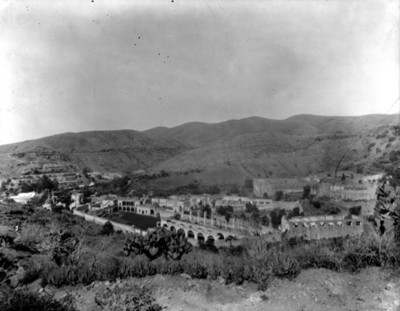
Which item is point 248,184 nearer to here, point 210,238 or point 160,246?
point 210,238

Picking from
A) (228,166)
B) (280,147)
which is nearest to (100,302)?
(228,166)

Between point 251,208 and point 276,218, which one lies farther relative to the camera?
point 251,208

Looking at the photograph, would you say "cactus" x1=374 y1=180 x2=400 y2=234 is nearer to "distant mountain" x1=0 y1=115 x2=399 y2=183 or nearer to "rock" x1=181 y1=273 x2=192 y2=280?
"rock" x1=181 y1=273 x2=192 y2=280

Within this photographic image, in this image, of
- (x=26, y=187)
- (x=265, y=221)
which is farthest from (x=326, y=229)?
(x=26, y=187)

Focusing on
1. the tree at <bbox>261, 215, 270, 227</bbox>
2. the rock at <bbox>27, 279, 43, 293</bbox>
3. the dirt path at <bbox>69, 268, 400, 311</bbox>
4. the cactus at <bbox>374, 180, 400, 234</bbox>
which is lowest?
the tree at <bbox>261, 215, 270, 227</bbox>

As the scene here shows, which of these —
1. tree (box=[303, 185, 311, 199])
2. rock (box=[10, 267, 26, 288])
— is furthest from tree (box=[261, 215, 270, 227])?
rock (box=[10, 267, 26, 288])

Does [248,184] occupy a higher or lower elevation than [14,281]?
Answer: lower
